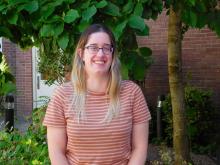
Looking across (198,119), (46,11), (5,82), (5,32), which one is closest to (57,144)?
(46,11)

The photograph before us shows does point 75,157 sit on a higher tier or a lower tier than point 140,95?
lower

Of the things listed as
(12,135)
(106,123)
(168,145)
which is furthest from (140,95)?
(168,145)

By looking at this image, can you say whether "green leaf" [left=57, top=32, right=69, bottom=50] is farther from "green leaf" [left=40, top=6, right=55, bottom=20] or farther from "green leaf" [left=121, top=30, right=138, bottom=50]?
"green leaf" [left=121, top=30, right=138, bottom=50]

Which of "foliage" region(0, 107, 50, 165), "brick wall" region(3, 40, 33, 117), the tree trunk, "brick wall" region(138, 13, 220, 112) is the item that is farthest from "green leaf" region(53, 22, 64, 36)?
"brick wall" region(3, 40, 33, 117)

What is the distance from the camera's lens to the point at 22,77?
12852 mm

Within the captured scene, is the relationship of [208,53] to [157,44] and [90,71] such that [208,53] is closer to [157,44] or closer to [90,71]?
[157,44]

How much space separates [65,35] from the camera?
3.79 metres

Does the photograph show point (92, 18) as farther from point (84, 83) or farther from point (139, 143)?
point (139, 143)

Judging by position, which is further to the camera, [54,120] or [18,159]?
[18,159]

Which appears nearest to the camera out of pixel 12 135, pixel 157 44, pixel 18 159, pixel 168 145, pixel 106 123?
pixel 106 123

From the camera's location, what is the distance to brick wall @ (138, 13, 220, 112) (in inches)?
369

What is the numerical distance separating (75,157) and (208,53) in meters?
7.05

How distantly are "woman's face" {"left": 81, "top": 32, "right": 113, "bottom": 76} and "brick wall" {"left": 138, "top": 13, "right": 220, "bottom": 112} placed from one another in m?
6.44

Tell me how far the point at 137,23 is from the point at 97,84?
3.38 ft
